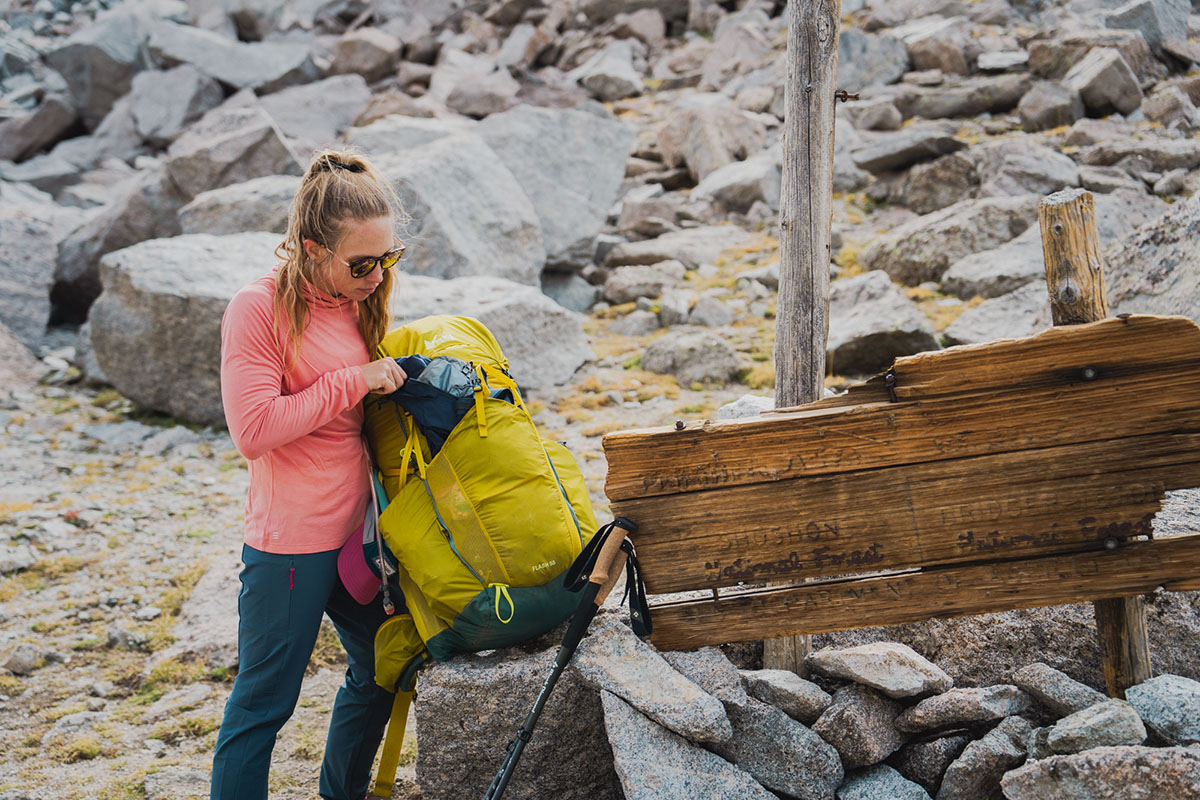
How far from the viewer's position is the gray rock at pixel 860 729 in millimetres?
3254

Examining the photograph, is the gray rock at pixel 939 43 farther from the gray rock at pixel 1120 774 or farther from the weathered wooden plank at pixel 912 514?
the gray rock at pixel 1120 774

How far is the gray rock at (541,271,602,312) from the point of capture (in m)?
12.1

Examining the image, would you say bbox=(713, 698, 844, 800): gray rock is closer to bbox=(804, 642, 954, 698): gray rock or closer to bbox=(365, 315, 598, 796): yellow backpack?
bbox=(804, 642, 954, 698): gray rock

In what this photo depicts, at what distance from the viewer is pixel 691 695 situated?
10.6ft

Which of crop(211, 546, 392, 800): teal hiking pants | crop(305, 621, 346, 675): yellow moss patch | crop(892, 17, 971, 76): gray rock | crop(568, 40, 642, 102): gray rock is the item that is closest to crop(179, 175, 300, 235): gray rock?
crop(305, 621, 346, 675): yellow moss patch

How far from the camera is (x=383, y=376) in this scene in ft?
10.1

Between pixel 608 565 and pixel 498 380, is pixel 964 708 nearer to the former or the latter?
pixel 608 565

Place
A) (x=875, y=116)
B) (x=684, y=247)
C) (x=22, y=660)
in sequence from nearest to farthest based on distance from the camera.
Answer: (x=22, y=660), (x=684, y=247), (x=875, y=116)

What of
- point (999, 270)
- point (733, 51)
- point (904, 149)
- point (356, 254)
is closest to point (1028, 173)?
point (904, 149)

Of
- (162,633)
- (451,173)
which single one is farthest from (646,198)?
(162,633)

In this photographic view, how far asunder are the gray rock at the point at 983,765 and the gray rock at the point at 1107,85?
Result: 15504mm

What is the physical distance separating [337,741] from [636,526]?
154 cm

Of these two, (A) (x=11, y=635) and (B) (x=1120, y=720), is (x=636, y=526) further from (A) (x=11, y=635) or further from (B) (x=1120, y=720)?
(A) (x=11, y=635)

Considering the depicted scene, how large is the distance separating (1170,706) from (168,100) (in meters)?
27.2
